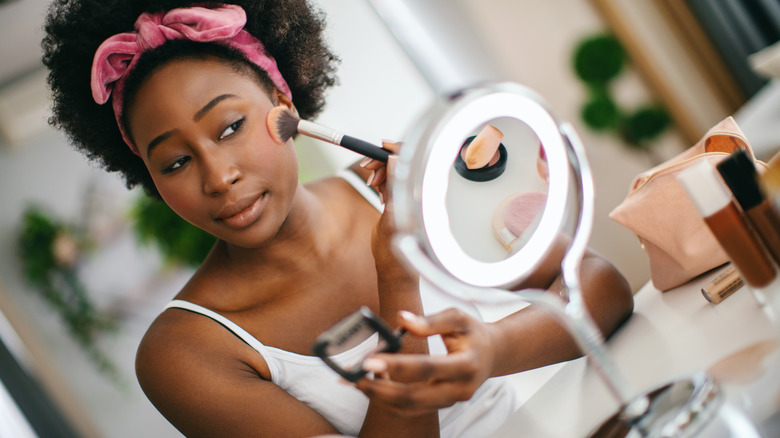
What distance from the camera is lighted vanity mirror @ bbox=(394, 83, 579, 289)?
15.4 inches

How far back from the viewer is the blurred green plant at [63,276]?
71cm

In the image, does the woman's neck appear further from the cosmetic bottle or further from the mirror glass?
the cosmetic bottle

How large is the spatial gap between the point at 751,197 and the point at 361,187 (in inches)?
21.6

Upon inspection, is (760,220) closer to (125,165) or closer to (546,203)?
(546,203)

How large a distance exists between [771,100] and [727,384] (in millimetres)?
1033

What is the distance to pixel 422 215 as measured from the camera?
0.39m

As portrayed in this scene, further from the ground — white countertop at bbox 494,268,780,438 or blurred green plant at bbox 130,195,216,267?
blurred green plant at bbox 130,195,216,267

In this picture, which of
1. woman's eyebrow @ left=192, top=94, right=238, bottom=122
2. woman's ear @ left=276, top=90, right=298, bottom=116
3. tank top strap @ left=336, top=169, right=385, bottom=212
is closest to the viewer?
woman's eyebrow @ left=192, top=94, right=238, bottom=122

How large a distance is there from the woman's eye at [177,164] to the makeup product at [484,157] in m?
0.31

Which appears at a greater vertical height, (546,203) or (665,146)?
(546,203)

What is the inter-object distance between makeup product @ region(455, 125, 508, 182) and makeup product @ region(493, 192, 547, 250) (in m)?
0.03

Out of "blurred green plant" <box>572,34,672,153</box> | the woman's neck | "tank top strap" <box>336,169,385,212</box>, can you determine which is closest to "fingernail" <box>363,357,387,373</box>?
the woman's neck

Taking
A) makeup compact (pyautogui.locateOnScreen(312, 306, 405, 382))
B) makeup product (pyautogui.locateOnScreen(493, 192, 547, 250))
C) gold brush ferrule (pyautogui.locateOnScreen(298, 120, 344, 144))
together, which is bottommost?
makeup product (pyautogui.locateOnScreen(493, 192, 547, 250))

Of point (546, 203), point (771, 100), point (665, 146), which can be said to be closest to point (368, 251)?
point (546, 203)
